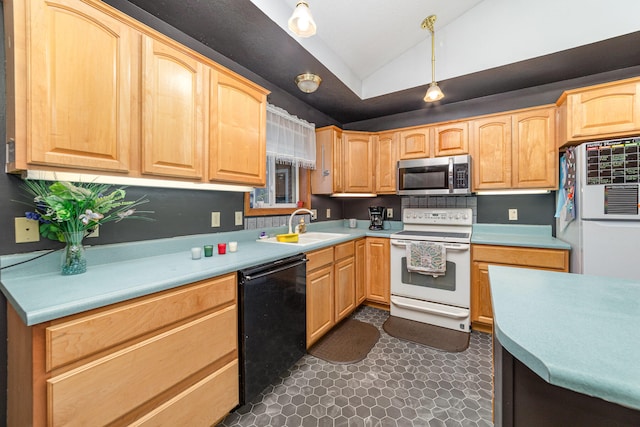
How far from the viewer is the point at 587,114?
207 cm

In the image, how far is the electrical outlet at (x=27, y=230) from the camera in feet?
4.07

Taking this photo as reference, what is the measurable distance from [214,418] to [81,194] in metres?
1.32

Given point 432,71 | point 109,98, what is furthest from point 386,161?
point 109,98

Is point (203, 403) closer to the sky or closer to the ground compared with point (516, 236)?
closer to the ground

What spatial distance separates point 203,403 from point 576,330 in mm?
1572

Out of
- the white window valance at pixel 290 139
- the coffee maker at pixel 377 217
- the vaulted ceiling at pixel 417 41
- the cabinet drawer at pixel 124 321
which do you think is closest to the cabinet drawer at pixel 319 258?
the cabinet drawer at pixel 124 321

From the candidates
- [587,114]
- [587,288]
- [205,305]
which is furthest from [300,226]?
[587,114]

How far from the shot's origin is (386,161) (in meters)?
3.23

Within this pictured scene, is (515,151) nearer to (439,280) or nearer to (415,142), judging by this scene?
(415,142)

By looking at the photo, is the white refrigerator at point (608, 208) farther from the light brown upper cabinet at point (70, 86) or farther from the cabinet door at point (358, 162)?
the light brown upper cabinet at point (70, 86)

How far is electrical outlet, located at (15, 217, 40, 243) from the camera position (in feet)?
4.07

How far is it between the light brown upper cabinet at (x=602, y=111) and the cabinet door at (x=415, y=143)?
3.82 ft

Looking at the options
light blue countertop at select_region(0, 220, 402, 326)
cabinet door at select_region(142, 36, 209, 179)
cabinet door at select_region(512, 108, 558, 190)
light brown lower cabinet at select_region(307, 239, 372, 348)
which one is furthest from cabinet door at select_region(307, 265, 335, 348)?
cabinet door at select_region(512, 108, 558, 190)

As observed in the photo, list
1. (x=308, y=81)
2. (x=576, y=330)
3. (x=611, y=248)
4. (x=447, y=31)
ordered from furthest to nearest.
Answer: (x=447, y=31) < (x=308, y=81) < (x=611, y=248) < (x=576, y=330)
